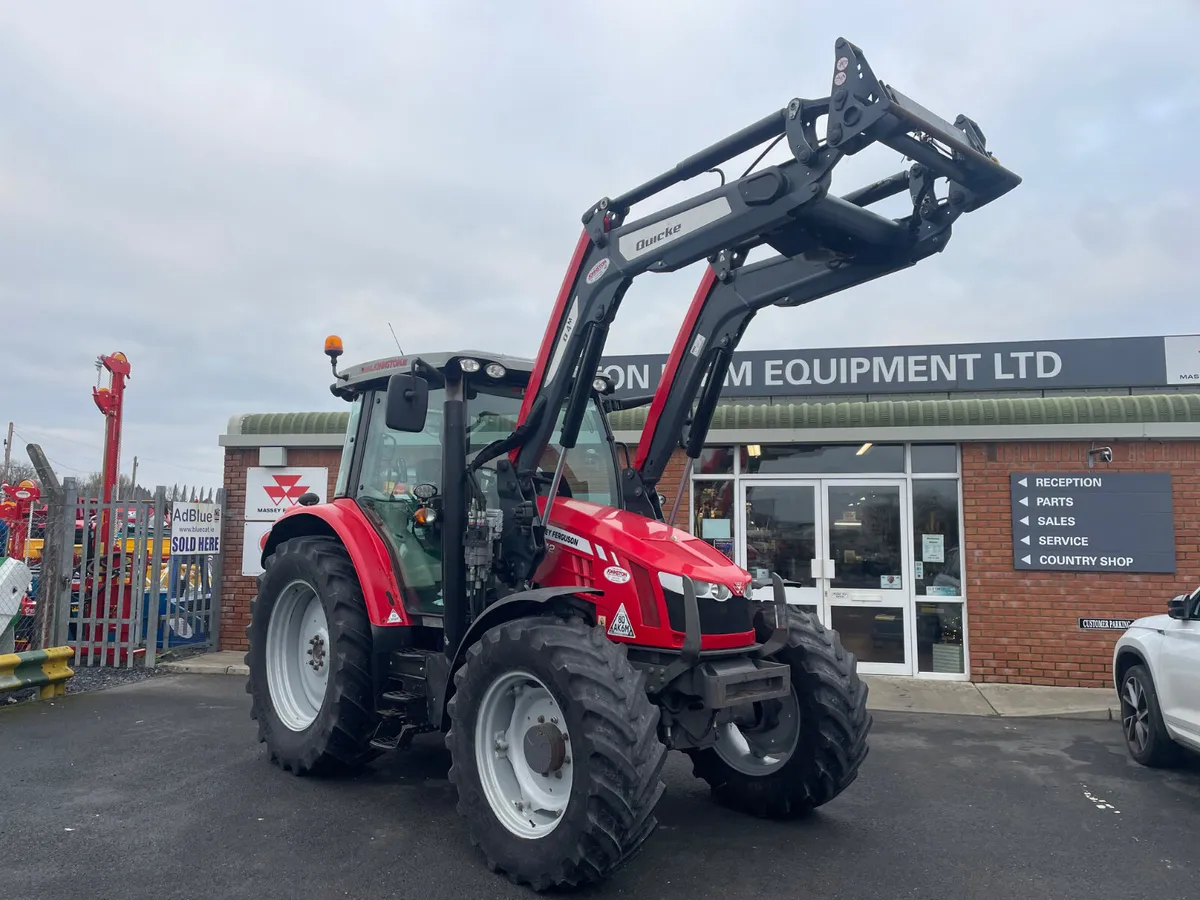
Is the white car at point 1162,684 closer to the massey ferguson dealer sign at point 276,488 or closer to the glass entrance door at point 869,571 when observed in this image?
the glass entrance door at point 869,571

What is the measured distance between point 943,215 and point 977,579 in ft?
20.6

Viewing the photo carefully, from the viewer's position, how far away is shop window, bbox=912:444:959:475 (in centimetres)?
955

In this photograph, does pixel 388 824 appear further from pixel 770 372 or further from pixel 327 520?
pixel 770 372

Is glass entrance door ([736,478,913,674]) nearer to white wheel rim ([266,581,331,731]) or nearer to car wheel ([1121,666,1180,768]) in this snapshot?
car wheel ([1121,666,1180,768])

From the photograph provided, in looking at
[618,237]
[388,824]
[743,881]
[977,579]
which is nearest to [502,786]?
[388,824]

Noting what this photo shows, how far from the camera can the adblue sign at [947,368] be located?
10.6 m

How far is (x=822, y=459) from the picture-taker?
9.83m

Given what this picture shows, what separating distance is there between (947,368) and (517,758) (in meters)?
8.64

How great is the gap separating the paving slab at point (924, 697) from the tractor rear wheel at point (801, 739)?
3699mm

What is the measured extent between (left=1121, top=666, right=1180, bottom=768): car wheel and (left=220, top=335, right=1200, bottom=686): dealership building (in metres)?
2.42

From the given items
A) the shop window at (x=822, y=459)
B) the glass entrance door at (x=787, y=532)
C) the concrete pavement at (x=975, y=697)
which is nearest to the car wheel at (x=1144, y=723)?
the concrete pavement at (x=975, y=697)

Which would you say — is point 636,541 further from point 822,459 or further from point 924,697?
point 822,459

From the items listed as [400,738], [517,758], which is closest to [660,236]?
[517,758]

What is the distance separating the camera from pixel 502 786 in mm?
4152
